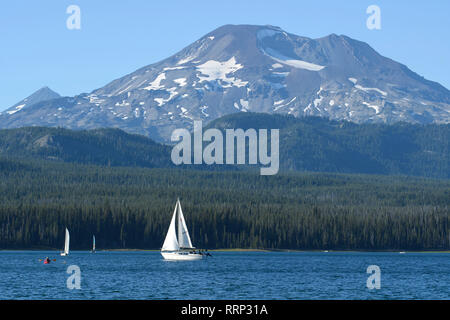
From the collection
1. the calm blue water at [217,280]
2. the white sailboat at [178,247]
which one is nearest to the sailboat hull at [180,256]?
the white sailboat at [178,247]

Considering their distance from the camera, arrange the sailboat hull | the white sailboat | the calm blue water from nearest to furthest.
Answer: the calm blue water
the white sailboat
the sailboat hull

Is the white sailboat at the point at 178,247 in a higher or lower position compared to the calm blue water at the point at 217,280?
higher

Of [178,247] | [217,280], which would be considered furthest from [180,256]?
[217,280]

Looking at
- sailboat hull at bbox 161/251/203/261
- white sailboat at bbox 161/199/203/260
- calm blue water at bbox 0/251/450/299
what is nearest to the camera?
calm blue water at bbox 0/251/450/299

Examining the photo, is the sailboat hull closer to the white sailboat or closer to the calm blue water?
the white sailboat

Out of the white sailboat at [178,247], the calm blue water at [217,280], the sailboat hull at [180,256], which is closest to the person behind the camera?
the calm blue water at [217,280]

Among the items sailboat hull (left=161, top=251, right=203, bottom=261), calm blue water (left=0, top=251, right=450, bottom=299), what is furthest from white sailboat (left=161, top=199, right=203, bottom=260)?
calm blue water (left=0, top=251, right=450, bottom=299)

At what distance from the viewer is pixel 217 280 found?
139125 mm

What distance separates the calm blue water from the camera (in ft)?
377

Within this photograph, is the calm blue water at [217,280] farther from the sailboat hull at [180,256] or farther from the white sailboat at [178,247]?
the white sailboat at [178,247]

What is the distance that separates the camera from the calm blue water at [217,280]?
377 ft
